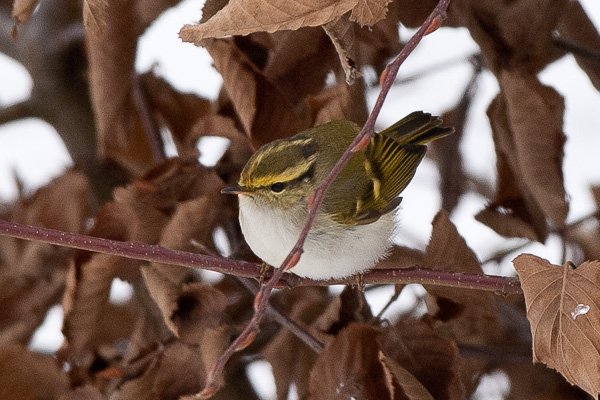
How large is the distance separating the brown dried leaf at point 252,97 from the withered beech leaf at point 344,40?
195 mm

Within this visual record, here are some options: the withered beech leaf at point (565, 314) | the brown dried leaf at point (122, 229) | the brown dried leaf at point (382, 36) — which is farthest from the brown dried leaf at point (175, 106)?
the withered beech leaf at point (565, 314)

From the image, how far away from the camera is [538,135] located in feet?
3.30

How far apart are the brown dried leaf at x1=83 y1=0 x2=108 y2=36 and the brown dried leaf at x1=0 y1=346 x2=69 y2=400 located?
467mm

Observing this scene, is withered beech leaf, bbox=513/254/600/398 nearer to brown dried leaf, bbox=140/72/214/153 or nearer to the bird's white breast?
the bird's white breast

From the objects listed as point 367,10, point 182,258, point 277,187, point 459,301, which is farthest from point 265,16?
point 459,301

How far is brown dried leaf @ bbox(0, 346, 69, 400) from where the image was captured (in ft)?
3.31

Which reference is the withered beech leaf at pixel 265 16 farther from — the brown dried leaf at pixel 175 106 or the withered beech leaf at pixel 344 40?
the brown dried leaf at pixel 175 106

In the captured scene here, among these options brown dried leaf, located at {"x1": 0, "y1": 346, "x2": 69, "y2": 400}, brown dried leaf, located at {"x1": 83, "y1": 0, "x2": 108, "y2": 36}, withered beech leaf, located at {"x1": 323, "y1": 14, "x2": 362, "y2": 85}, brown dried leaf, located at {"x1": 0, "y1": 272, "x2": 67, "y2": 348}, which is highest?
withered beech leaf, located at {"x1": 323, "y1": 14, "x2": 362, "y2": 85}

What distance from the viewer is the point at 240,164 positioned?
1115mm

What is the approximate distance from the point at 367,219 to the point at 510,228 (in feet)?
0.75

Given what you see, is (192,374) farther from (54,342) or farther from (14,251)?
(54,342)

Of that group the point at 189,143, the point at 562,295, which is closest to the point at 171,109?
the point at 189,143

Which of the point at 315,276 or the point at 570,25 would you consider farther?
the point at 570,25

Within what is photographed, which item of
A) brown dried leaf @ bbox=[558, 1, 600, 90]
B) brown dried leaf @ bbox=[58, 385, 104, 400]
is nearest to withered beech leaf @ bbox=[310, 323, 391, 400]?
brown dried leaf @ bbox=[58, 385, 104, 400]
